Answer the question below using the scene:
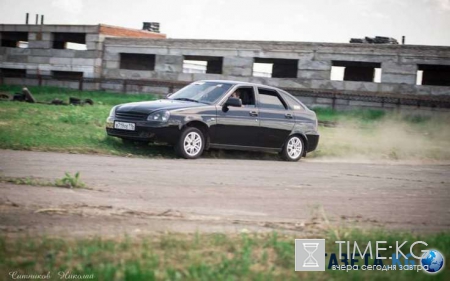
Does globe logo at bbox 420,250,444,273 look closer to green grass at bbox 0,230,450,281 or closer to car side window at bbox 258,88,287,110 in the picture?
green grass at bbox 0,230,450,281

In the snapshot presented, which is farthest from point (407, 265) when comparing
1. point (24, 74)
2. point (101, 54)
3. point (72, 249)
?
point (24, 74)

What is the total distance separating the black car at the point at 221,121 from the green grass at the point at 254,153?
680 millimetres

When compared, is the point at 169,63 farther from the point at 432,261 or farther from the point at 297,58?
the point at 432,261

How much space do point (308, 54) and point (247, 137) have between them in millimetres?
15845

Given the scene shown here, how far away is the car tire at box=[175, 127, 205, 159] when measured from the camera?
1132cm

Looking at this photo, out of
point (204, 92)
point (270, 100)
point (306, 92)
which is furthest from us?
point (306, 92)

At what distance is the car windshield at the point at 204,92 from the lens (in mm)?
12133

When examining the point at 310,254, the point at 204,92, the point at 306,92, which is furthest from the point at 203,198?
the point at 306,92

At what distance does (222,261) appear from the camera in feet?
12.7

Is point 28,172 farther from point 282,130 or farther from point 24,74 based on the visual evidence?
point 24,74

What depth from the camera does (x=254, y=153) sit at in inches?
556

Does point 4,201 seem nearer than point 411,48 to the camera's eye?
Yes

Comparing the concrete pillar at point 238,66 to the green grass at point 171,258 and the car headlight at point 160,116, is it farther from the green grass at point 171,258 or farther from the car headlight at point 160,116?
the green grass at point 171,258

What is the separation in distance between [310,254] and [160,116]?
24.4ft
